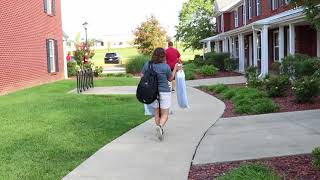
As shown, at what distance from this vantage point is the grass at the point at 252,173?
549 centimetres

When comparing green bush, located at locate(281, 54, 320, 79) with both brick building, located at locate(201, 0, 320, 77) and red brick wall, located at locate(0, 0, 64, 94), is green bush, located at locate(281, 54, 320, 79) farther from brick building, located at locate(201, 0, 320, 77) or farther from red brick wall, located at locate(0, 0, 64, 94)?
red brick wall, located at locate(0, 0, 64, 94)

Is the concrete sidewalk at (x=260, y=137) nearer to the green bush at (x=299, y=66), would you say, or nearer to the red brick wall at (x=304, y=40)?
the green bush at (x=299, y=66)

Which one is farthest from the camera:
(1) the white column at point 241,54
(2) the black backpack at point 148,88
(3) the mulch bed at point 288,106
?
(1) the white column at point 241,54

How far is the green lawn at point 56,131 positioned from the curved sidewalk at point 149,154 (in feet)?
0.82

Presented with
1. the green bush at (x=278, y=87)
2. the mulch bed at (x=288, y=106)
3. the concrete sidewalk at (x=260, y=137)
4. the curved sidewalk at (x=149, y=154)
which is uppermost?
the green bush at (x=278, y=87)

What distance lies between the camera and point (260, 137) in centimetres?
820

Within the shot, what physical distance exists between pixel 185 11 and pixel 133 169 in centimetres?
5074

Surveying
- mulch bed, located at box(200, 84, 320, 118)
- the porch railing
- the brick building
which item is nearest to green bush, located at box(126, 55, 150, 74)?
the brick building

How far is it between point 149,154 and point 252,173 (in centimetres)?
219

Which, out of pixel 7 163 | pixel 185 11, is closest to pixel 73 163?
pixel 7 163

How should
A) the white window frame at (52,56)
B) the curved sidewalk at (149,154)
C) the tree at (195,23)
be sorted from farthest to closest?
1. the tree at (195,23)
2. the white window frame at (52,56)
3. the curved sidewalk at (149,154)

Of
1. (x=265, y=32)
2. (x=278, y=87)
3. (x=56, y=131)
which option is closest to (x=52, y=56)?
(x=265, y=32)

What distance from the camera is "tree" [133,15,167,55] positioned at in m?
46.1

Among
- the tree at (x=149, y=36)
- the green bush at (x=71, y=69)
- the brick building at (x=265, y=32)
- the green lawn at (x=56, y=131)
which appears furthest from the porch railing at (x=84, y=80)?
the tree at (x=149, y=36)
